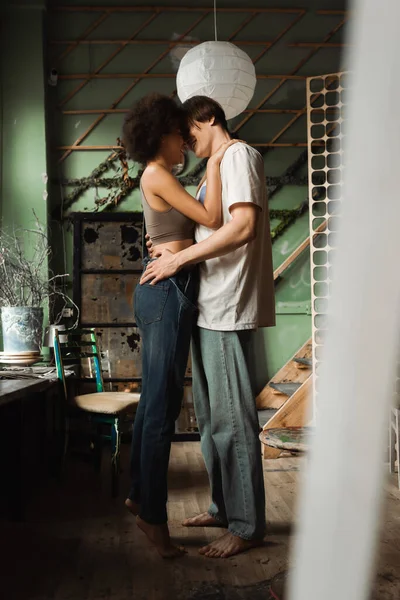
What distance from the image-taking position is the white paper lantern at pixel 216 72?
10.5 feet

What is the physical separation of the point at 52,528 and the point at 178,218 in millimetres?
1354

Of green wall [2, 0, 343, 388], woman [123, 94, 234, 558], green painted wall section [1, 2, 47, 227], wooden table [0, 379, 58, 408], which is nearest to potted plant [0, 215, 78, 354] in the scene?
green painted wall section [1, 2, 47, 227]

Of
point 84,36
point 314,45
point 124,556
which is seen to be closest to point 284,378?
point 314,45

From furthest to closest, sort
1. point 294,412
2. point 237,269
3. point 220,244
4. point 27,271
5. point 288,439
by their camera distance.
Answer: point 27,271 < point 294,412 < point 288,439 < point 237,269 < point 220,244

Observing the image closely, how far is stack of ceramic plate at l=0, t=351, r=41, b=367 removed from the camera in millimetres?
3744

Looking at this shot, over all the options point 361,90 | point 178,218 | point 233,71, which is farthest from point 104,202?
point 361,90

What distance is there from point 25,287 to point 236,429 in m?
2.99

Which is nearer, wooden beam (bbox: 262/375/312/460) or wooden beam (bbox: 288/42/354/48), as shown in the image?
wooden beam (bbox: 262/375/312/460)

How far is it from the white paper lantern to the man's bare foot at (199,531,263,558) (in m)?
2.19

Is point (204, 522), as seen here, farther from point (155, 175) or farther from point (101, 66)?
point (101, 66)

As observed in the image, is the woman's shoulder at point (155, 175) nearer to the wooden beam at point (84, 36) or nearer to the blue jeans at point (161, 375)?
the blue jeans at point (161, 375)

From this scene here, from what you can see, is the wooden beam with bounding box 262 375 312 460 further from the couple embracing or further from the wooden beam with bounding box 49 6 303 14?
the wooden beam with bounding box 49 6 303 14

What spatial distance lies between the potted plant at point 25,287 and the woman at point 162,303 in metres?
1.95

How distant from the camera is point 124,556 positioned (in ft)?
6.90
